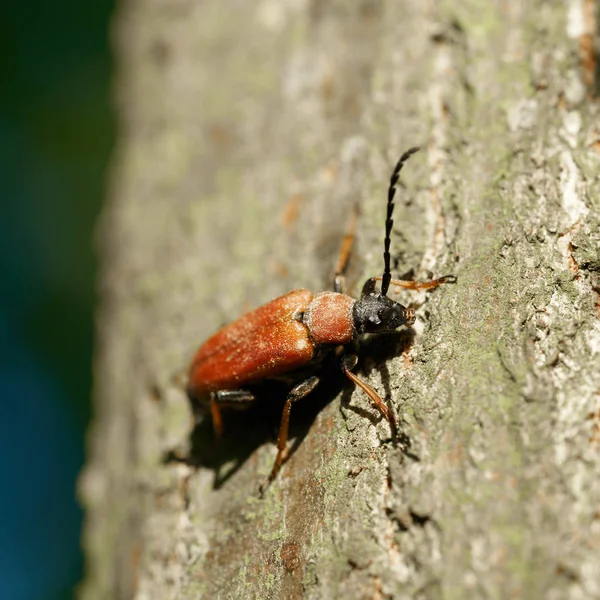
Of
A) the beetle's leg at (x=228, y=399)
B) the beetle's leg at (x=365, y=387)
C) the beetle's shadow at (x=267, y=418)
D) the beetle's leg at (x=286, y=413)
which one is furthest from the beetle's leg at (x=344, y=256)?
the beetle's leg at (x=228, y=399)

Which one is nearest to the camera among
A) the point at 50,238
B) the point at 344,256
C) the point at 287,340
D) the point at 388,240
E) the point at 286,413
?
the point at 388,240

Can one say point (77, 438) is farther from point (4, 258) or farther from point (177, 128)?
point (177, 128)

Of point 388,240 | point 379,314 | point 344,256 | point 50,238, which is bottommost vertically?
point 50,238

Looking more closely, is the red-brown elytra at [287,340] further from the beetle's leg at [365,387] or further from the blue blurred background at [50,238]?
the blue blurred background at [50,238]

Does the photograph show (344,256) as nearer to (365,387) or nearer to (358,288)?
(358,288)

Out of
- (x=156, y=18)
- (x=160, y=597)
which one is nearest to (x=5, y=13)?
(x=156, y=18)

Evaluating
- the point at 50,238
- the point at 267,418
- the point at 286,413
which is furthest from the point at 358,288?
the point at 50,238

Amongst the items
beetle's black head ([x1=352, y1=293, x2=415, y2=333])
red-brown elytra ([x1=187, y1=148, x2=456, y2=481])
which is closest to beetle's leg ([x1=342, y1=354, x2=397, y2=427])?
red-brown elytra ([x1=187, y1=148, x2=456, y2=481])

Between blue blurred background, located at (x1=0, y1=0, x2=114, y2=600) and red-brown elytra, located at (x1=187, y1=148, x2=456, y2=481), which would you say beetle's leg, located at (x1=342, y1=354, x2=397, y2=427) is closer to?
red-brown elytra, located at (x1=187, y1=148, x2=456, y2=481)
